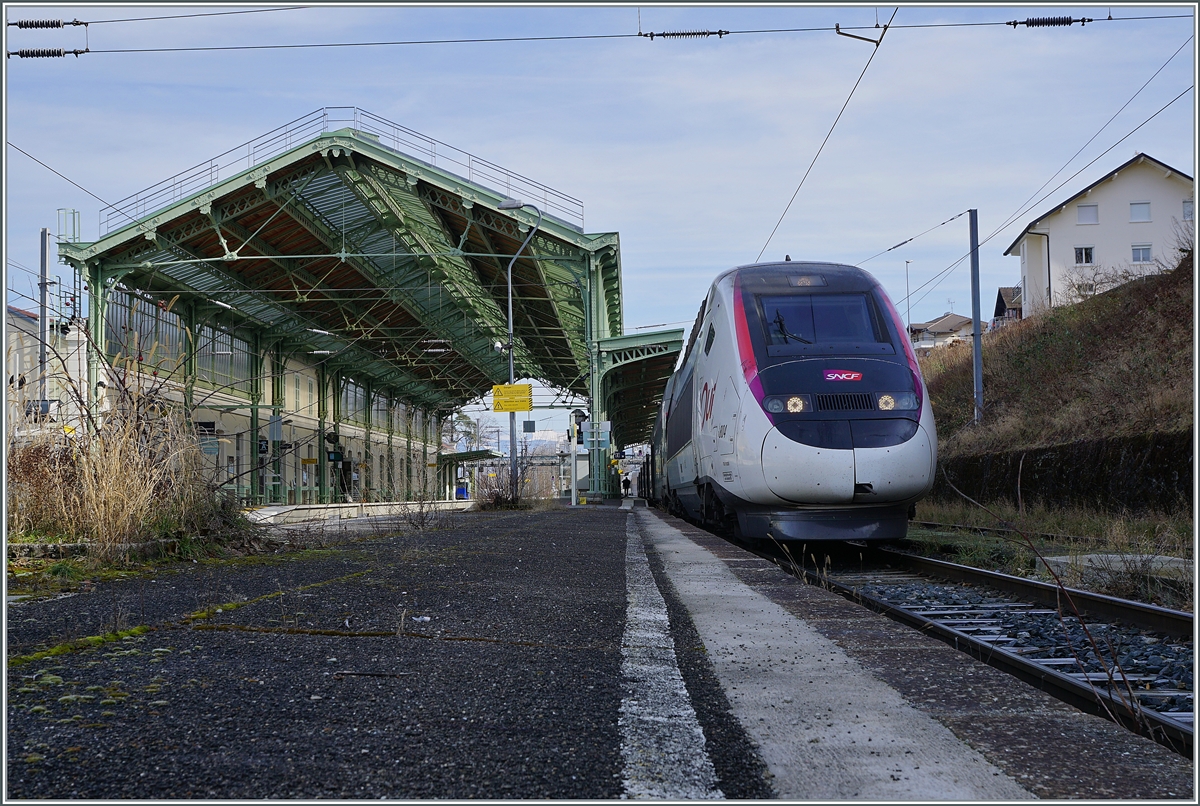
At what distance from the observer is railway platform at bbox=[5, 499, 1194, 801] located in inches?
97.0

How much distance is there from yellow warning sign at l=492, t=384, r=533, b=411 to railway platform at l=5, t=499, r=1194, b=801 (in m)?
21.9

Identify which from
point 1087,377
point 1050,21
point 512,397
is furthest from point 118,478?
point 512,397

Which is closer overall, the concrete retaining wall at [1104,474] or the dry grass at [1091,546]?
the dry grass at [1091,546]

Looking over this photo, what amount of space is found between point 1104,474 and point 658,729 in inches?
513

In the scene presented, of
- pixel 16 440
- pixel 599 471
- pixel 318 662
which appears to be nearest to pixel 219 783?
pixel 318 662

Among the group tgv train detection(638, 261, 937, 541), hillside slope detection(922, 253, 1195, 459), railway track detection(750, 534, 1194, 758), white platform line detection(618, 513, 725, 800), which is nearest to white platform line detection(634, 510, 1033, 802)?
white platform line detection(618, 513, 725, 800)

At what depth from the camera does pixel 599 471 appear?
31.6m

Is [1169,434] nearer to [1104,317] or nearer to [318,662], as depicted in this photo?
[1104,317]

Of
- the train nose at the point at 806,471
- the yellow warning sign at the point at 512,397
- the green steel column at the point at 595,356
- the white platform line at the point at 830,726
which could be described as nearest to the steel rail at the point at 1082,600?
the white platform line at the point at 830,726

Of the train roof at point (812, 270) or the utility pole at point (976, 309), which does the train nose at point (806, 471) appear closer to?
the train roof at point (812, 270)

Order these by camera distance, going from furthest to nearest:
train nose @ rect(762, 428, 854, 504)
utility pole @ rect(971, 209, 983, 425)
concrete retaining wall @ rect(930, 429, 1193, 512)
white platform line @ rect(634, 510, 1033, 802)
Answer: utility pole @ rect(971, 209, 983, 425) < concrete retaining wall @ rect(930, 429, 1193, 512) < train nose @ rect(762, 428, 854, 504) < white platform line @ rect(634, 510, 1033, 802)

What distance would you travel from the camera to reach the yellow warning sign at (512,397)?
2769cm

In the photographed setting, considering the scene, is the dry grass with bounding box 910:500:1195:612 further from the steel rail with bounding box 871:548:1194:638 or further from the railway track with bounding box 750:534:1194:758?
the railway track with bounding box 750:534:1194:758

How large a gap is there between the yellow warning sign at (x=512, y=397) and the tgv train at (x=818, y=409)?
16.0m
